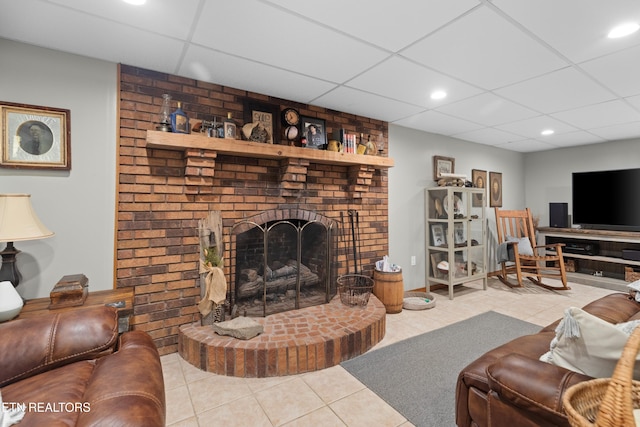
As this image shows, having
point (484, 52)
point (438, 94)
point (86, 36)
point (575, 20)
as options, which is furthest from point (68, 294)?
point (575, 20)

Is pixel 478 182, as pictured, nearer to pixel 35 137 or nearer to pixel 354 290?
pixel 354 290

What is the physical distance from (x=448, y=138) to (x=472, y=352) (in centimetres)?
304

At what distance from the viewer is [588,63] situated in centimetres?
217

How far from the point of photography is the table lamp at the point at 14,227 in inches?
62.9

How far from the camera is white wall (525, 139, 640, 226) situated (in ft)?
14.7

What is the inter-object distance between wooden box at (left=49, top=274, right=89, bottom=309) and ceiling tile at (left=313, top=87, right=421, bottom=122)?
2.38 metres

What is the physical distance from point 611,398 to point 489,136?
4392mm

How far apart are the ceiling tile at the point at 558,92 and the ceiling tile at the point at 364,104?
893 millimetres

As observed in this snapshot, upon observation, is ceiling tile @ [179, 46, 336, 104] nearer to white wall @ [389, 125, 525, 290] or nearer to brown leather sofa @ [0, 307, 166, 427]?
white wall @ [389, 125, 525, 290]

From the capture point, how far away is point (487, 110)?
320 cm

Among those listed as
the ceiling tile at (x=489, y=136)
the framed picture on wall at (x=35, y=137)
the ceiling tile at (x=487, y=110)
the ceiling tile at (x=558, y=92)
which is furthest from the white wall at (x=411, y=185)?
the framed picture on wall at (x=35, y=137)

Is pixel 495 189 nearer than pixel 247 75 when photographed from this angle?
No

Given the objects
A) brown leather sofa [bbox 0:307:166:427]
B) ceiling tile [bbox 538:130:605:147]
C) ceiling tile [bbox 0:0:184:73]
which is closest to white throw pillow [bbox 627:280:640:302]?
ceiling tile [bbox 538:130:605:147]

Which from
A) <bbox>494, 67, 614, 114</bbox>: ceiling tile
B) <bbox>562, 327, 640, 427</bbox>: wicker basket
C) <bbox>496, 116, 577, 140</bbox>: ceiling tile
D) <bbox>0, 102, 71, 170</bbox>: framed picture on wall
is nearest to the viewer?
<bbox>562, 327, 640, 427</bbox>: wicker basket
